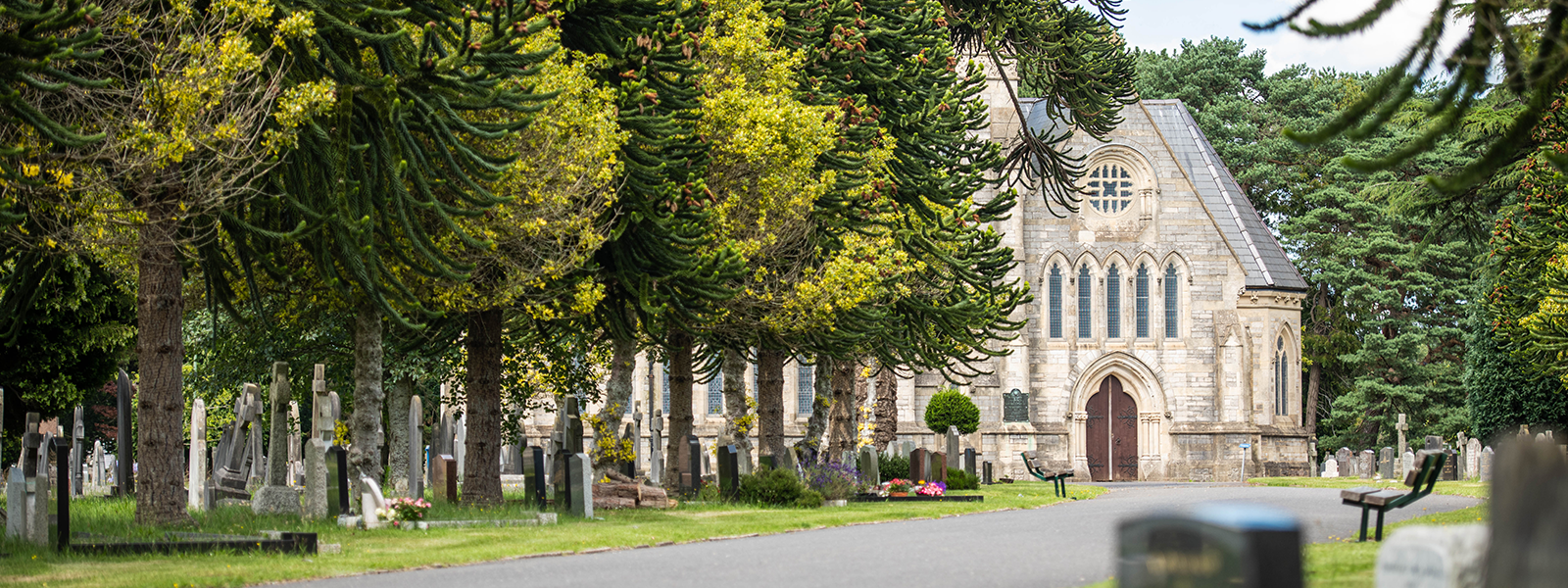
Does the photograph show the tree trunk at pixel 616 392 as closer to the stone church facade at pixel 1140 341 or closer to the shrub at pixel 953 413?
the shrub at pixel 953 413

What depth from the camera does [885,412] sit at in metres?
35.8

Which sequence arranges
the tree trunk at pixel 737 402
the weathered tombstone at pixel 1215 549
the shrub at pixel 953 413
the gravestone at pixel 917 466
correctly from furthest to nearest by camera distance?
the shrub at pixel 953 413 → the gravestone at pixel 917 466 → the tree trunk at pixel 737 402 → the weathered tombstone at pixel 1215 549

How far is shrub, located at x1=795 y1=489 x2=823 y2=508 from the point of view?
71.3 ft

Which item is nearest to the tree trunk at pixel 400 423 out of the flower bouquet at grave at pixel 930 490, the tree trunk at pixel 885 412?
the tree trunk at pixel 885 412

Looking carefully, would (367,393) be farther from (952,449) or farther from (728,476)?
(952,449)

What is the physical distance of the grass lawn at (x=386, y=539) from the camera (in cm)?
1140

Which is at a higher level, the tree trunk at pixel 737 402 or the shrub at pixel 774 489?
the tree trunk at pixel 737 402

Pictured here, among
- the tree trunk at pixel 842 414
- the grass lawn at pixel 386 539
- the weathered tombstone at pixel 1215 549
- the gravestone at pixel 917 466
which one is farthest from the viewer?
the tree trunk at pixel 842 414

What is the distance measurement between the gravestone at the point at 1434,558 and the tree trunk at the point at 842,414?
76.2 feet

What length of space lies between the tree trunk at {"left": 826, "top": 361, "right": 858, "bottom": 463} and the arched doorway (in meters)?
19.1

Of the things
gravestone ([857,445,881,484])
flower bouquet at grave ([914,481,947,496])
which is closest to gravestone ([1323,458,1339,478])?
gravestone ([857,445,881,484])

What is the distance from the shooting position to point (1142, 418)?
47219 millimetres

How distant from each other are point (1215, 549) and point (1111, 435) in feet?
A: 143

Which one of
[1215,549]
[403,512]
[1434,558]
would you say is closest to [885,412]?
[403,512]
